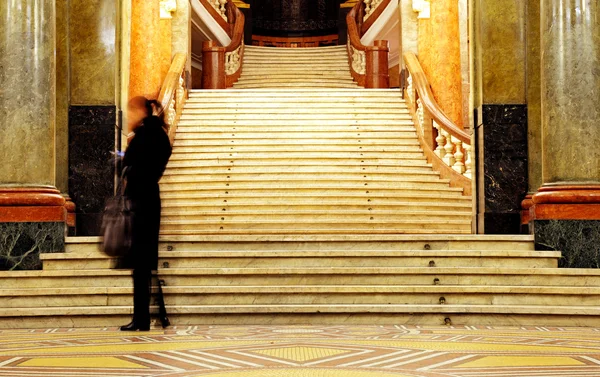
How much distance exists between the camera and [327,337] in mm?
4918

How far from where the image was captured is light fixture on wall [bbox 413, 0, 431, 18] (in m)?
14.3

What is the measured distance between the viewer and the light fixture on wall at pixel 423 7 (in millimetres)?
14297

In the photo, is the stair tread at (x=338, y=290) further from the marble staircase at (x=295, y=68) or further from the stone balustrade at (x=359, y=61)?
the stone balustrade at (x=359, y=61)

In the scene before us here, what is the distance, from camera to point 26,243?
6852mm

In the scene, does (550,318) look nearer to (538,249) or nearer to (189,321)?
(538,249)

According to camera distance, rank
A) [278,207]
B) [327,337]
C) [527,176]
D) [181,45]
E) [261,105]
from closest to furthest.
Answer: [327,337] < [527,176] < [278,207] < [261,105] < [181,45]

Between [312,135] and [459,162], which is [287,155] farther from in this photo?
[459,162]

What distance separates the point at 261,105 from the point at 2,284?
21.4 feet

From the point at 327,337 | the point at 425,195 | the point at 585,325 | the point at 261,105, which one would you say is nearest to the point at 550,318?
the point at 585,325

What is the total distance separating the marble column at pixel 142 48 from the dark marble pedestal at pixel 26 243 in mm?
6831

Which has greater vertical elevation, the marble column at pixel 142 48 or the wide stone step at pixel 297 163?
the marble column at pixel 142 48

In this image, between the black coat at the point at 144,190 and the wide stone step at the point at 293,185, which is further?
the wide stone step at the point at 293,185

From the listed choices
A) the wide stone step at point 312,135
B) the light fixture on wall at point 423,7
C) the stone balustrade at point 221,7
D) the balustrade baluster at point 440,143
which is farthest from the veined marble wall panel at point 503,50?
the stone balustrade at point 221,7

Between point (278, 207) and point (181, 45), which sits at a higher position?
point (181, 45)
